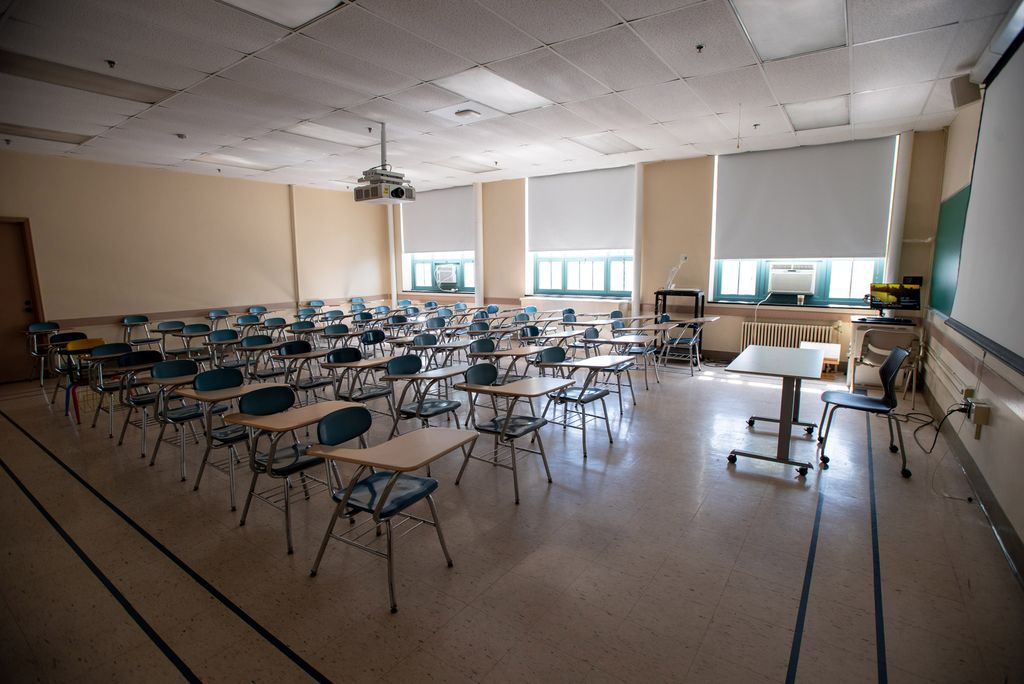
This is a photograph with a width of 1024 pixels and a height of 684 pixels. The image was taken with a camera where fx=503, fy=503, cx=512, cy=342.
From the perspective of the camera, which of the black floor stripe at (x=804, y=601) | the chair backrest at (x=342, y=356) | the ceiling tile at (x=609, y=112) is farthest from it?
the ceiling tile at (x=609, y=112)

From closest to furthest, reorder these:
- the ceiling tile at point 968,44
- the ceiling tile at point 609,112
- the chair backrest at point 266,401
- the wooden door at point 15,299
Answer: the chair backrest at point 266,401, the ceiling tile at point 968,44, the ceiling tile at point 609,112, the wooden door at point 15,299

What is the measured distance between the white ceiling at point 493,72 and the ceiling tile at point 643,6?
0.6 inches

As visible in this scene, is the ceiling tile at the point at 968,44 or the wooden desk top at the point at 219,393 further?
the ceiling tile at the point at 968,44

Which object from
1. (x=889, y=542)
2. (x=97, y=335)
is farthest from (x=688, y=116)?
(x=97, y=335)

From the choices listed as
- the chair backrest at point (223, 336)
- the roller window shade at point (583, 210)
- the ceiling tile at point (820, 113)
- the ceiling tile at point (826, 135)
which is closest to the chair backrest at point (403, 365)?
the chair backrest at point (223, 336)

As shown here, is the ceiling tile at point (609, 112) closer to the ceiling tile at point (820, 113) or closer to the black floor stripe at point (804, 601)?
the ceiling tile at point (820, 113)

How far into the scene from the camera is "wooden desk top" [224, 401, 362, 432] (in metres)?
3.02

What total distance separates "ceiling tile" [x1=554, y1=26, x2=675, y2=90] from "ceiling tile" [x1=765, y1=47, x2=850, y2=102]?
1033 mm

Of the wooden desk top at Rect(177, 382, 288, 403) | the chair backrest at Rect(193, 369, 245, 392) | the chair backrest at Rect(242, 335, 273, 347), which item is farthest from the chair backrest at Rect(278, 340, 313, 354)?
the wooden desk top at Rect(177, 382, 288, 403)

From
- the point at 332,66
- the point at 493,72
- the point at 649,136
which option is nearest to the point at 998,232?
the point at 493,72

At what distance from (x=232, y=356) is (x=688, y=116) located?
8.45 metres

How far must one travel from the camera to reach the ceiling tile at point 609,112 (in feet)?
18.9

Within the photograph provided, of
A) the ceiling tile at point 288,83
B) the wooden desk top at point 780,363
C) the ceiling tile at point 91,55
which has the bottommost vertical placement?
the wooden desk top at point 780,363

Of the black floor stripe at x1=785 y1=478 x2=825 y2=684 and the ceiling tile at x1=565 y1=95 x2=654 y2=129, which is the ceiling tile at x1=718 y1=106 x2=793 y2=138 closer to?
the ceiling tile at x1=565 y1=95 x2=654 y2=129
